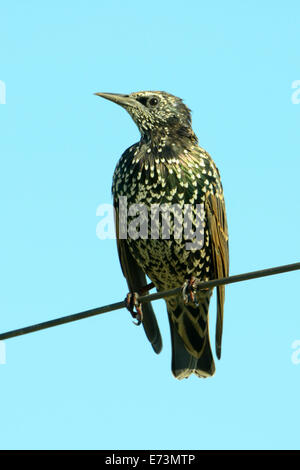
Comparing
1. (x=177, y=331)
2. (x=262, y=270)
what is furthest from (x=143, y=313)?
(x=262, y=270)

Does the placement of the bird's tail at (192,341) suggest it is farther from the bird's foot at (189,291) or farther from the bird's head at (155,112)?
the bird's head at (155,112)

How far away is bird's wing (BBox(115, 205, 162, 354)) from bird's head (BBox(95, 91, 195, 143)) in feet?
2.66

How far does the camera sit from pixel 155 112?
25.4ft

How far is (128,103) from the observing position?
7.74 meters

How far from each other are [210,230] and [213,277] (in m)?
0.43

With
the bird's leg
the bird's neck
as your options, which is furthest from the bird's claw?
the bird's neck

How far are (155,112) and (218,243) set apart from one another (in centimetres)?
128

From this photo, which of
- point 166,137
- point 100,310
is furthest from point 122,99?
point 100,310

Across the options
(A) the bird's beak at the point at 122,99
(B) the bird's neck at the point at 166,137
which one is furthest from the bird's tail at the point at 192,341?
(A) the bird's beak at the point at 122,99

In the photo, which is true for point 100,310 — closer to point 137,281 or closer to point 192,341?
point 137,281

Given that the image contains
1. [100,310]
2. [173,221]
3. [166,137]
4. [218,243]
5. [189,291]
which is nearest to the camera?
[100,310]

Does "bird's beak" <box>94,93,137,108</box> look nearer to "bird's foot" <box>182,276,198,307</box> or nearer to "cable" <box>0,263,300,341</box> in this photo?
"bird's foot" <box>182,276,198,307</box>

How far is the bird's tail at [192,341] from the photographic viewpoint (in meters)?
7.71

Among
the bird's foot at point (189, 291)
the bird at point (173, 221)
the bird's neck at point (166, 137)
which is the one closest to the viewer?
the bird's foot at point (189, 291)
